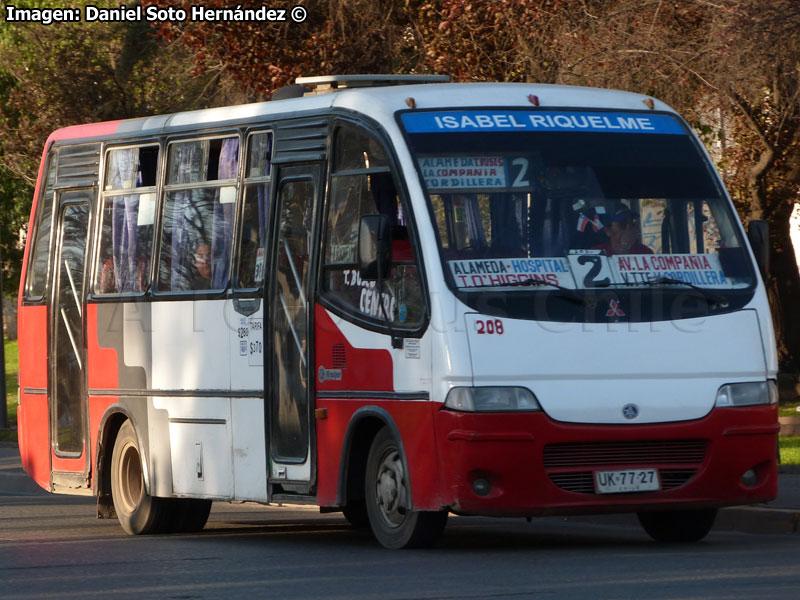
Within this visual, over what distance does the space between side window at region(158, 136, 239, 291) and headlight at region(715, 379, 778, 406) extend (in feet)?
12.1

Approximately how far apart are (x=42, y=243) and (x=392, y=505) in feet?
17.1

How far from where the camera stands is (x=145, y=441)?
13.0 m

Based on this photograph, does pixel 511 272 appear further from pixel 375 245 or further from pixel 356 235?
pixel 356 235

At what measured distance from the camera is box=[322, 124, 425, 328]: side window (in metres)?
10.4

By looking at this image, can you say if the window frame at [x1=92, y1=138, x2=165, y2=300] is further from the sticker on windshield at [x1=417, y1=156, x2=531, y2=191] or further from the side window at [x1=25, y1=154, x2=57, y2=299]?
the sticker on windshield at [x1=417, y1=156, x2=531, y2=191]

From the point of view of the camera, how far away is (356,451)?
1102cm

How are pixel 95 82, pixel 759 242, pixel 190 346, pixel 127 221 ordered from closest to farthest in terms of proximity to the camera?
pixel 759 242
pixel 190 346
pixel 127 221
pixel 95 82

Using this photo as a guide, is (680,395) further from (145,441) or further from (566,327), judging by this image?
(145,441)

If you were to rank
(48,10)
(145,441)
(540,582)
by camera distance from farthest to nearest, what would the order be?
(48,10) → (145,441) → (540,582)

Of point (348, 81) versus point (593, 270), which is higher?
point (348, 81)

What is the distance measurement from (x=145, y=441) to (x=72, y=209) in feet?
7.66

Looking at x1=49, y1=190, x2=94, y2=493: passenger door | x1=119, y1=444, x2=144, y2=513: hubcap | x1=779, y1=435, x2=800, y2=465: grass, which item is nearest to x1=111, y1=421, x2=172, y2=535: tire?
x1=119, y1=444, x2=144, y2=513: hubcap

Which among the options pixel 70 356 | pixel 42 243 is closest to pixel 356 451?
pixel 70 356

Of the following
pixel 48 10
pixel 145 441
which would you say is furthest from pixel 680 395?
pixel 48 10
